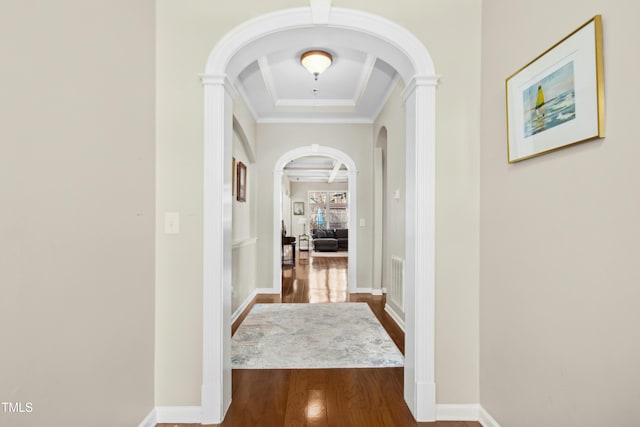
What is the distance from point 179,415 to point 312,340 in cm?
148

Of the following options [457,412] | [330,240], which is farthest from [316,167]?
[457,412]

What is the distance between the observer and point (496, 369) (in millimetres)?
1777

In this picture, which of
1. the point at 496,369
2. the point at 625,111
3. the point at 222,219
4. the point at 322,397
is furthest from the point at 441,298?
the point at 222,219

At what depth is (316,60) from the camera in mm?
3215

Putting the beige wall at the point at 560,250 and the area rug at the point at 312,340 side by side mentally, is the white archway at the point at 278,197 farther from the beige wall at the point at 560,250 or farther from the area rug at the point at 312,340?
the beige wall at the point at 560,250

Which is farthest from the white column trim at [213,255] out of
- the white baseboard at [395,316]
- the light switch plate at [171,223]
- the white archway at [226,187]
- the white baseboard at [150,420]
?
the white baseboard at [395,316]

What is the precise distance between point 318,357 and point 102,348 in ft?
5.79

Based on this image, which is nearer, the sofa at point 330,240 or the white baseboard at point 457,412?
the white baseboard at point 457,412

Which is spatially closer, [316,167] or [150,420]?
[150,420]

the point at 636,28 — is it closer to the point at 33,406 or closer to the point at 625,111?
the point at 625,111

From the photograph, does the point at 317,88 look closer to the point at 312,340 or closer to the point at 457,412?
the point at 312,340

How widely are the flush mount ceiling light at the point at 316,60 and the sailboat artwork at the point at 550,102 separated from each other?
2150 millimetres

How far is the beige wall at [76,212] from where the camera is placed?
105cm

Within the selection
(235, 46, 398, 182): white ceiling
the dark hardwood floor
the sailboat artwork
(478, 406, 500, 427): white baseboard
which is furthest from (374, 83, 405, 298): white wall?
the sailboat artwork
